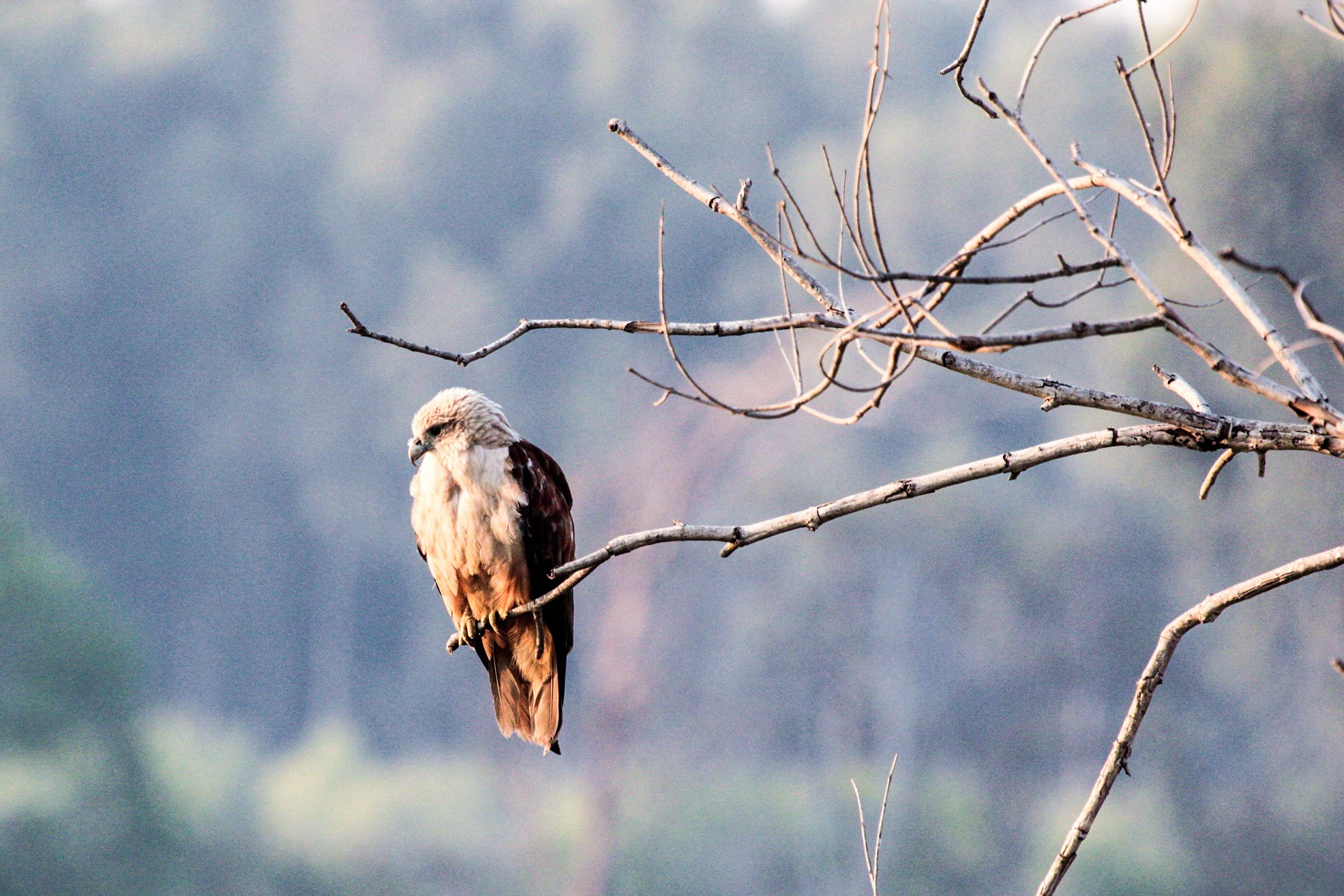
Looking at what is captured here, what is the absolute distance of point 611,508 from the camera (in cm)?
3616

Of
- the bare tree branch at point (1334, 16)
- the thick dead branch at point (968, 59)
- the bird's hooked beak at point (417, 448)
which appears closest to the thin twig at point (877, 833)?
the thick dead branch at point (968, 59)

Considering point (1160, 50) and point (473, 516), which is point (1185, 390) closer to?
point (1160, 50)

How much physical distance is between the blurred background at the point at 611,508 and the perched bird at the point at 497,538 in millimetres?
25387

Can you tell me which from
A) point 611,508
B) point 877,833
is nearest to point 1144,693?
point 877,833

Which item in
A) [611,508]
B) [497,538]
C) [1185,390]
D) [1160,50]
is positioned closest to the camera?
[1160,50]

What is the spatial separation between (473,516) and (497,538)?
4.9 inches

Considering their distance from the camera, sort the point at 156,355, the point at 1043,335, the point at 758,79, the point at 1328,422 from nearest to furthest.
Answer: the point at 1043,335
the point at 1328,422
the point at 156,355
the point at 758,79

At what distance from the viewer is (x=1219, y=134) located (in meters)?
37.7

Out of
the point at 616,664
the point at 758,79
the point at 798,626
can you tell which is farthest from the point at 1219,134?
the point at 758,79

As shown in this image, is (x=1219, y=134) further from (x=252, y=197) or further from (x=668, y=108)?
(x=252, y=197)

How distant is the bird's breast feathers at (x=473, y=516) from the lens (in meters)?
5.19

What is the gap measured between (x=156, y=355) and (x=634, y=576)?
20.3 meters

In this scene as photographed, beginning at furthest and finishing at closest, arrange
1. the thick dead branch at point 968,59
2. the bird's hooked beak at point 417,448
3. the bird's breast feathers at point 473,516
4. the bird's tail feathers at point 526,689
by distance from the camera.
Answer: the bird's tail feathers at point 526,689 → the bird's hooked beak at point 417,448 → the bird's breast feathers at point 473,516 → the thick dead branch at point 968,59

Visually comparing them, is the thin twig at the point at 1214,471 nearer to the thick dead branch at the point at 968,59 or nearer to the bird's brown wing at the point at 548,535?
the thick dead branch at the point at 968,59
